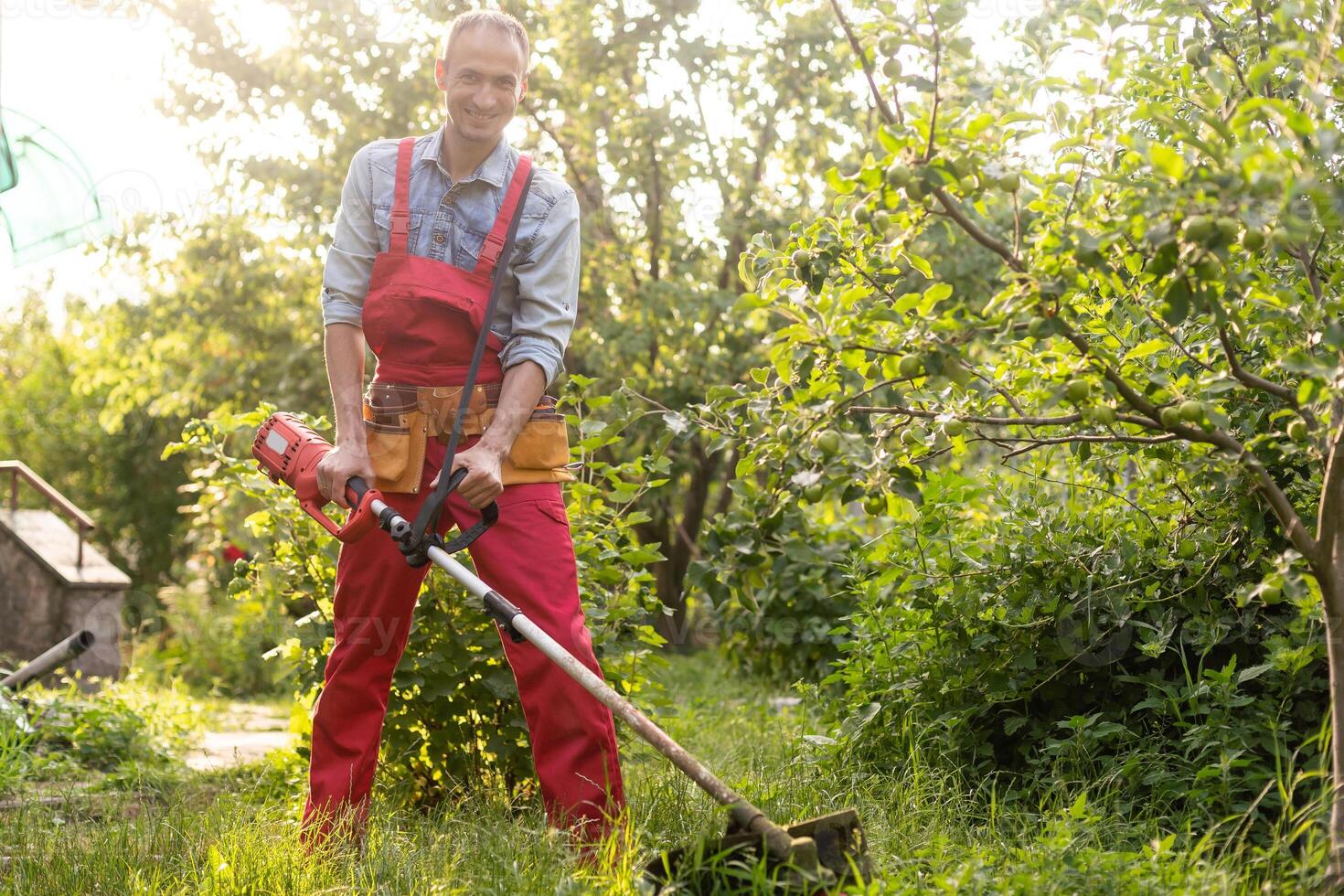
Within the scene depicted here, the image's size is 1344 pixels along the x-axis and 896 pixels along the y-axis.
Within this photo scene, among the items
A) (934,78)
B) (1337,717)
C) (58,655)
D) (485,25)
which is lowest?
(58,655)

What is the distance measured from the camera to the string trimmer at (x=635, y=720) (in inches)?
90.6

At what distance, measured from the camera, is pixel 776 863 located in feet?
7.63

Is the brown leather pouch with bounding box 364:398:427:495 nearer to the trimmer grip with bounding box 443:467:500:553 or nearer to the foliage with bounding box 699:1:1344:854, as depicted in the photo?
the trimmer grip with bounding box 443:467:500:553

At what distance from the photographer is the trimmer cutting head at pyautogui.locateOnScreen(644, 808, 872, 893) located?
7.41ft

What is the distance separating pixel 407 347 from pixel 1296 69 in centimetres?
209

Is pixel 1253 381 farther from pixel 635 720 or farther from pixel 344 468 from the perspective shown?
pixel 344 468

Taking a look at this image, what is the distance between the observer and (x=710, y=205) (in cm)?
870

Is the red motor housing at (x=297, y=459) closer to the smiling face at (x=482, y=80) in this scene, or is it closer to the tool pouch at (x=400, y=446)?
the tool pouch at (x=400, y=446)

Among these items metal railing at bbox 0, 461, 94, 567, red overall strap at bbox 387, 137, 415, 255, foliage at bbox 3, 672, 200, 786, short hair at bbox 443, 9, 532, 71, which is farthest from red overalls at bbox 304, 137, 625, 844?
metal railing at bbox 0, 461, 94, 567

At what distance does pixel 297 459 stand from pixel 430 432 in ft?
1.23

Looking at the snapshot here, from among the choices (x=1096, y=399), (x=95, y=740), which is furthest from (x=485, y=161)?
(x=95, y=740)

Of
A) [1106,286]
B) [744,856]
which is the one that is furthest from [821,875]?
[1106,286]

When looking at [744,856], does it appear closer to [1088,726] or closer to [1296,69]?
[1088,726]

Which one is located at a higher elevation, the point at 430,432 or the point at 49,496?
the point at 430,432
